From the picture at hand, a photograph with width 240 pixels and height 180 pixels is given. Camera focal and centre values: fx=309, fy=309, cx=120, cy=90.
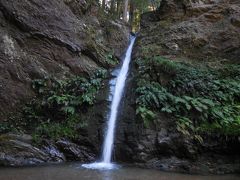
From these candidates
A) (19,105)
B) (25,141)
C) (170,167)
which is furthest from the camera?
(19,105)

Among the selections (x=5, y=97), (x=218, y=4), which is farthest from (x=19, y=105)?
(x=218, y=4)

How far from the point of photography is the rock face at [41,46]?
11359 millimetres

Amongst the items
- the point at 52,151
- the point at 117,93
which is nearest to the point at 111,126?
the point at 117,93

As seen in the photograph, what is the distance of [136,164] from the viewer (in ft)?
29.5

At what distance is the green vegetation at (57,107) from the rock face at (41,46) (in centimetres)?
43

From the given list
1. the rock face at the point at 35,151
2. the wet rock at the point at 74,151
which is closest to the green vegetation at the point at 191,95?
the wet rock at the point at 74,151

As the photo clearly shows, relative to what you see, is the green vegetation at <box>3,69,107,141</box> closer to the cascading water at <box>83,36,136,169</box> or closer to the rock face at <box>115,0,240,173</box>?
the cascading water at <box>83,36,136,169</box>

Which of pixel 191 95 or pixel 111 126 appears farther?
pixel 191 95

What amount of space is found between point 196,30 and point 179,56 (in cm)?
193

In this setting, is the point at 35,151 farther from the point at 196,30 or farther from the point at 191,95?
the point at 196,30

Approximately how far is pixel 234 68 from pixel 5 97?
8.66 meters

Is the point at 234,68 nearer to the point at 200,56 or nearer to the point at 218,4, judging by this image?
the point at 200,56

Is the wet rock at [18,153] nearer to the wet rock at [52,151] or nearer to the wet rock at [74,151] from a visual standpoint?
the wet rock at [52,151]

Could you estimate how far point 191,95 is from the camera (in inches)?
425
